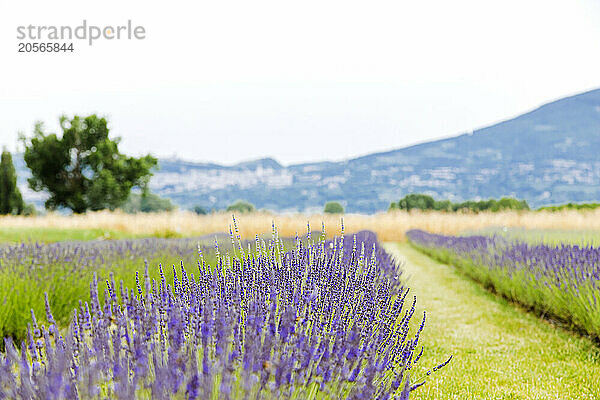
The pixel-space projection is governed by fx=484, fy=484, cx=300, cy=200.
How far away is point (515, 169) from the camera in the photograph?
150m

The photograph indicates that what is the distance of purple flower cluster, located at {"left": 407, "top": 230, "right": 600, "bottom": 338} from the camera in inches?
185

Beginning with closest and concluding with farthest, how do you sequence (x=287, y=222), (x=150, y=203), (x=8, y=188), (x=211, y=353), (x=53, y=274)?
(x=211, y=353) < (x=53, y=274) < (x=287, y=222) < (x=8, y=188) < (x=150, y=203)

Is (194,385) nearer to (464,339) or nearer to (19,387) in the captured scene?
(19,387)

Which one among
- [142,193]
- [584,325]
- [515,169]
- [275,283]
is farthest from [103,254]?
[515,169]

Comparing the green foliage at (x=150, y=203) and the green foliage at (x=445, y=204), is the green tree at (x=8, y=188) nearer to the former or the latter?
the green foliage at (x=445, y=204)

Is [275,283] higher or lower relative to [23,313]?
higher

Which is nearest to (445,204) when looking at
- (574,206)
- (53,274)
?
(574,206)

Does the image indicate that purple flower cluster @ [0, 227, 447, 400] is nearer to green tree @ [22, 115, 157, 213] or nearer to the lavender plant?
the lavender plant

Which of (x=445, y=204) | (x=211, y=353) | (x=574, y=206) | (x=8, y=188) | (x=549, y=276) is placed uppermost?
(x=8, y=188)

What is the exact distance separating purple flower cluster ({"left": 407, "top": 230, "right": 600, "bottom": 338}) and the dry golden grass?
481cm

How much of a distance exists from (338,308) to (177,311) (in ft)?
3.09

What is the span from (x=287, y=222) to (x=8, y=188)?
20.3 metres

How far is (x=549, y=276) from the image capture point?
17.7 ft

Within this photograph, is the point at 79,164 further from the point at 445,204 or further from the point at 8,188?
the point at 445,204
